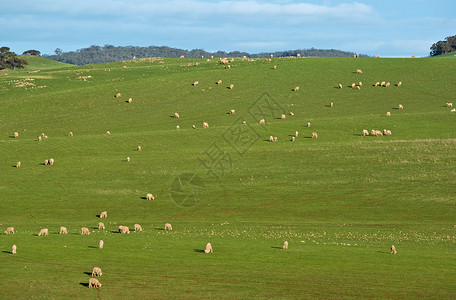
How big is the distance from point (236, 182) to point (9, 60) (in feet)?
472

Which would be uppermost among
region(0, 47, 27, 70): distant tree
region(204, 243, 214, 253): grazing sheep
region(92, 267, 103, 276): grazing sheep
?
region(0, 47, 27, 70): distant tree

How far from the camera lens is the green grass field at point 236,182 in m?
31.1

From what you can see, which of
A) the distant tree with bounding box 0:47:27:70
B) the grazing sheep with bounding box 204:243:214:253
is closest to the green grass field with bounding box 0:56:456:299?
the grazing sheep with bounding box 204:243:214:253

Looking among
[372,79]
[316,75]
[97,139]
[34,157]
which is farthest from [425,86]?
[34,157]

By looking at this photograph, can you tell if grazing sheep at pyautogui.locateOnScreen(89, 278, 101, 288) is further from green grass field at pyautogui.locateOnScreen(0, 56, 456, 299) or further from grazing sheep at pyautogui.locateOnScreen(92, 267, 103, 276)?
grazing sheep at pyautogui.locateOnScreen(92, 267, 103, 276)

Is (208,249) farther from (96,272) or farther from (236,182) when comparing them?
(236,182)

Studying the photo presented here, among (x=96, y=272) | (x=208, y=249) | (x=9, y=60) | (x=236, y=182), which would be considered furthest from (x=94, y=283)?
(x=9, y=60)

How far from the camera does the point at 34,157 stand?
228ft

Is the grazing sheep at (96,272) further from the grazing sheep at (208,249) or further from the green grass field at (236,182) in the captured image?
the grazing sheep at (208,249)

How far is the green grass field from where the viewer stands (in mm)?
31078

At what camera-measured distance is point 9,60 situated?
592ft

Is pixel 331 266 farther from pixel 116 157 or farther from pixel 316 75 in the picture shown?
pixel 316 75

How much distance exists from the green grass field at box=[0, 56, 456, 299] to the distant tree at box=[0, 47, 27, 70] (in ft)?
192

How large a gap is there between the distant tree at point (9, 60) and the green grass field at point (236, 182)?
192 ft
